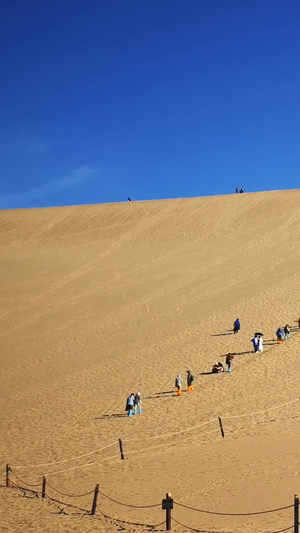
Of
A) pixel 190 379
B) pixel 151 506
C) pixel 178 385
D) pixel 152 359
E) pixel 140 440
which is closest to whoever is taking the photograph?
pixel 151 506

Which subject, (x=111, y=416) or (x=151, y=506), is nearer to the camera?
(x=151, y=506)

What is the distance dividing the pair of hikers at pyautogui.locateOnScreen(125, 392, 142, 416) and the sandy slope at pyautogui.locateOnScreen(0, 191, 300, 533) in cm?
38

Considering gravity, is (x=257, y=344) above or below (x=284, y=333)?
below

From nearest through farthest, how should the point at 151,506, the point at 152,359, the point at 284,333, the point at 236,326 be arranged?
the point at 151,506 → the point at 152,359 → the point at 284,333 → the point at 236,326

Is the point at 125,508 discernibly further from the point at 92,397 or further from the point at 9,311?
the point at 9,311

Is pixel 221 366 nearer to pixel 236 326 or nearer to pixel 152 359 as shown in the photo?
pixel 152 359

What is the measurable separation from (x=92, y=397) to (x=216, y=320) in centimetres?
962

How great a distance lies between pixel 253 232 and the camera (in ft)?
148

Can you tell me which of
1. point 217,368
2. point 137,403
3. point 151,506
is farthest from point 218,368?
point 151,506

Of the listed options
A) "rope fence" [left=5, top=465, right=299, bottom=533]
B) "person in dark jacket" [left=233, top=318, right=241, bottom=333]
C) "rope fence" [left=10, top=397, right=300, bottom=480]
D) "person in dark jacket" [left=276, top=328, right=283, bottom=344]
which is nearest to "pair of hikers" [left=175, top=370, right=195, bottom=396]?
"rope fence" [left=10, top=397, right=300, bottom=480]

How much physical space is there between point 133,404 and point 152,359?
617cm

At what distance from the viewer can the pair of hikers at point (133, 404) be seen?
18.9 m

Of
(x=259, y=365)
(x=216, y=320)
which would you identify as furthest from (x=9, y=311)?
(x=259, y=365)

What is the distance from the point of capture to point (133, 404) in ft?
62.7
